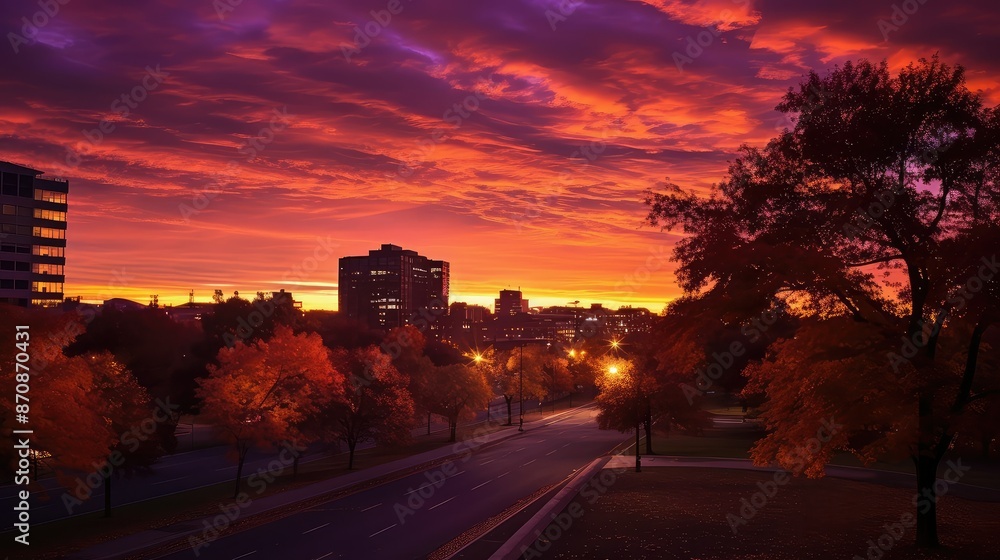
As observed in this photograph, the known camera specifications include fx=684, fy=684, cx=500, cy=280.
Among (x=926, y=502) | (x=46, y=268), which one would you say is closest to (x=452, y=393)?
(x=926, y=502)

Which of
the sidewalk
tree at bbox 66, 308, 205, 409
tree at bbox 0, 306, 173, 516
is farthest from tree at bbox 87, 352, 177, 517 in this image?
tree at bbox 66, 308, 205, 409

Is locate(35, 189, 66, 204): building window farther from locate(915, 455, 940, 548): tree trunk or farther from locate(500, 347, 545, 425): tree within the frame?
locate(915, 455, 940, 548): tree trunk

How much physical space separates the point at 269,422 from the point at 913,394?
109 feet

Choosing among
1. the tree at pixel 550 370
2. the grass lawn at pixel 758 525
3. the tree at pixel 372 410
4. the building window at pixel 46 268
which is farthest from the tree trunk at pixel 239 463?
the building window at pixel 46 268

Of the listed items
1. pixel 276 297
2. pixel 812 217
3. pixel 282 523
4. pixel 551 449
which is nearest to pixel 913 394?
pixel 812 217

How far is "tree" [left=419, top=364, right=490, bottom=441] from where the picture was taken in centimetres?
6538

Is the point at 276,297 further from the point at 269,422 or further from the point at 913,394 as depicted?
the point at 913,394

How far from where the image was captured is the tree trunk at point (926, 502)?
58.3 ft

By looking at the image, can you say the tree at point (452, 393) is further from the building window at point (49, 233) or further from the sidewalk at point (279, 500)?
the building window at point (49, 233)

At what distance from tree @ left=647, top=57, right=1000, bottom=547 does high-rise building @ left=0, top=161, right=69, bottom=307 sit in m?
123

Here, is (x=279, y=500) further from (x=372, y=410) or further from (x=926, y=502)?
(x=926, y=502)

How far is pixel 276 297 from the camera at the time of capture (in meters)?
78.3

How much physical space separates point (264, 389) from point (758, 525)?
94.0 ft

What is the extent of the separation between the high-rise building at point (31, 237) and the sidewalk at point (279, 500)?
91.9 meters
